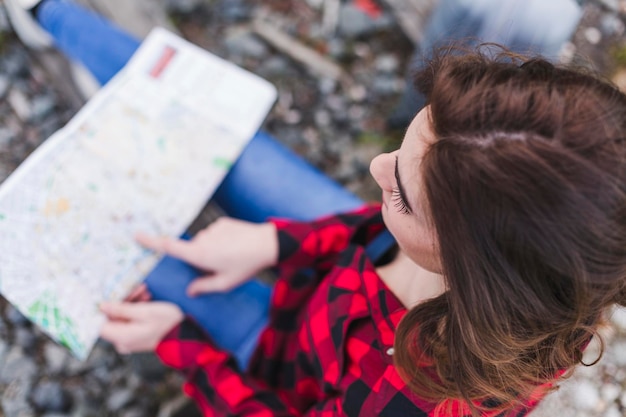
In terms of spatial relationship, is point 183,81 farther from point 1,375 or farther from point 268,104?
point 1,375

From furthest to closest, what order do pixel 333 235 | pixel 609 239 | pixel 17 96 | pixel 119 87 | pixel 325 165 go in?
pixel 325 165
pixel 17 96
pixel 119 87
pixel 333 235
pixel 609 239

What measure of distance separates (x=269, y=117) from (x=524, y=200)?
1.21 meters

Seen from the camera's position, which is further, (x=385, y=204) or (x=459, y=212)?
(x=385, y=204)

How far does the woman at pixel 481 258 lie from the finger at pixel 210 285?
0.58 feet

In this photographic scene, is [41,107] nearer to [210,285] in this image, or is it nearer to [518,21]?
[210,285]

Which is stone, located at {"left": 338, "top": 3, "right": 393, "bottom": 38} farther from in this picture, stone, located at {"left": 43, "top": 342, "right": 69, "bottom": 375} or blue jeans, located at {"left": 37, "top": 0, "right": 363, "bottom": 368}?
stone, located at {"left": 43, "top": 342, "right": 69, "bottom": 375}

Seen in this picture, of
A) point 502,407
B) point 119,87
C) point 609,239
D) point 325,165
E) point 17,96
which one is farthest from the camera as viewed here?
point 325,165

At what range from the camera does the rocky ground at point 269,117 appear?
1105 mm

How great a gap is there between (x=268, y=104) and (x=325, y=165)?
1.57ft

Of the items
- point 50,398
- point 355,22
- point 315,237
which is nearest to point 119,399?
point 50,398

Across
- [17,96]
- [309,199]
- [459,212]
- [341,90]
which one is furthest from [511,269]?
[17,96]

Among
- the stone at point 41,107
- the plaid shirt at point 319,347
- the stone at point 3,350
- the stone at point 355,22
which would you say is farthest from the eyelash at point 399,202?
the stone at point 355,22

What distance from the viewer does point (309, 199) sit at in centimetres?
103

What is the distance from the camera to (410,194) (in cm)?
47
